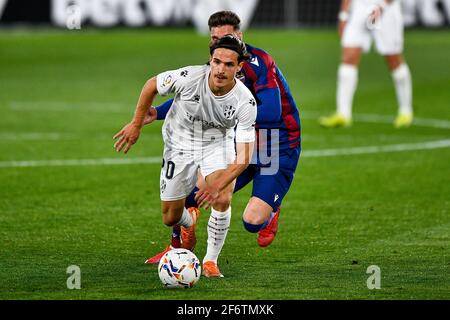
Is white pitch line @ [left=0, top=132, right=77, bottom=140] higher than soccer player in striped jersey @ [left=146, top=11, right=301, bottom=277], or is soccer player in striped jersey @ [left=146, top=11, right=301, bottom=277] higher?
white pitch line @ [left=0, top=132, right=77, bottom=140]

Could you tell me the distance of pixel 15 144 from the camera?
15391mm

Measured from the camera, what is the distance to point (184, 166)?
8734 millimetres

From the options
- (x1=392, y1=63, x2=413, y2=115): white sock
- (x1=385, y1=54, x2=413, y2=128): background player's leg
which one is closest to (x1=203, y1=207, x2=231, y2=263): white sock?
(x1=385, y1=54, x2=413, y2=128): background player's leg

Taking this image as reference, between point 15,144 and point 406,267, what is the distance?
794cm

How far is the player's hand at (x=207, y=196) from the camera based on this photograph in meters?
8.06

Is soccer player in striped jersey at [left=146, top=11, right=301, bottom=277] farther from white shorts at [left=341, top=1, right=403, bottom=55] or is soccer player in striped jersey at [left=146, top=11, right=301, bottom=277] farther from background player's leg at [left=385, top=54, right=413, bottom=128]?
background player's leg at [left=385, top=54, right=413, bottom=128]

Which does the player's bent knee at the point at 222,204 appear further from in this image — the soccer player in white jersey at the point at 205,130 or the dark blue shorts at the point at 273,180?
the dark blue shorts at the point at 273,180

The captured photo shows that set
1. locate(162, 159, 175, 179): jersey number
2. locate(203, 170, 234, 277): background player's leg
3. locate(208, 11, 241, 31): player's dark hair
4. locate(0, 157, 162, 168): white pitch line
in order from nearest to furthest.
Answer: locate(203, 170, 234, 277): background player's leg < locate(162, 159, 175, 179): jersey number < locate(208, 11, 241, 31): player's dark hair < locate(0, 157, 162, 168): white pitch line

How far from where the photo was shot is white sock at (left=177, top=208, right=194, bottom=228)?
8.95 m

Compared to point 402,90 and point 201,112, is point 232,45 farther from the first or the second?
point 402,90

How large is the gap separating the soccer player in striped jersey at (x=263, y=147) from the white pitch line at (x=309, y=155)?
4667mm

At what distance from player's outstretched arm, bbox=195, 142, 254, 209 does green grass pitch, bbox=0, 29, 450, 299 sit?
64cm

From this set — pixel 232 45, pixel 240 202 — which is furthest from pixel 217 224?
pixel 240 202
